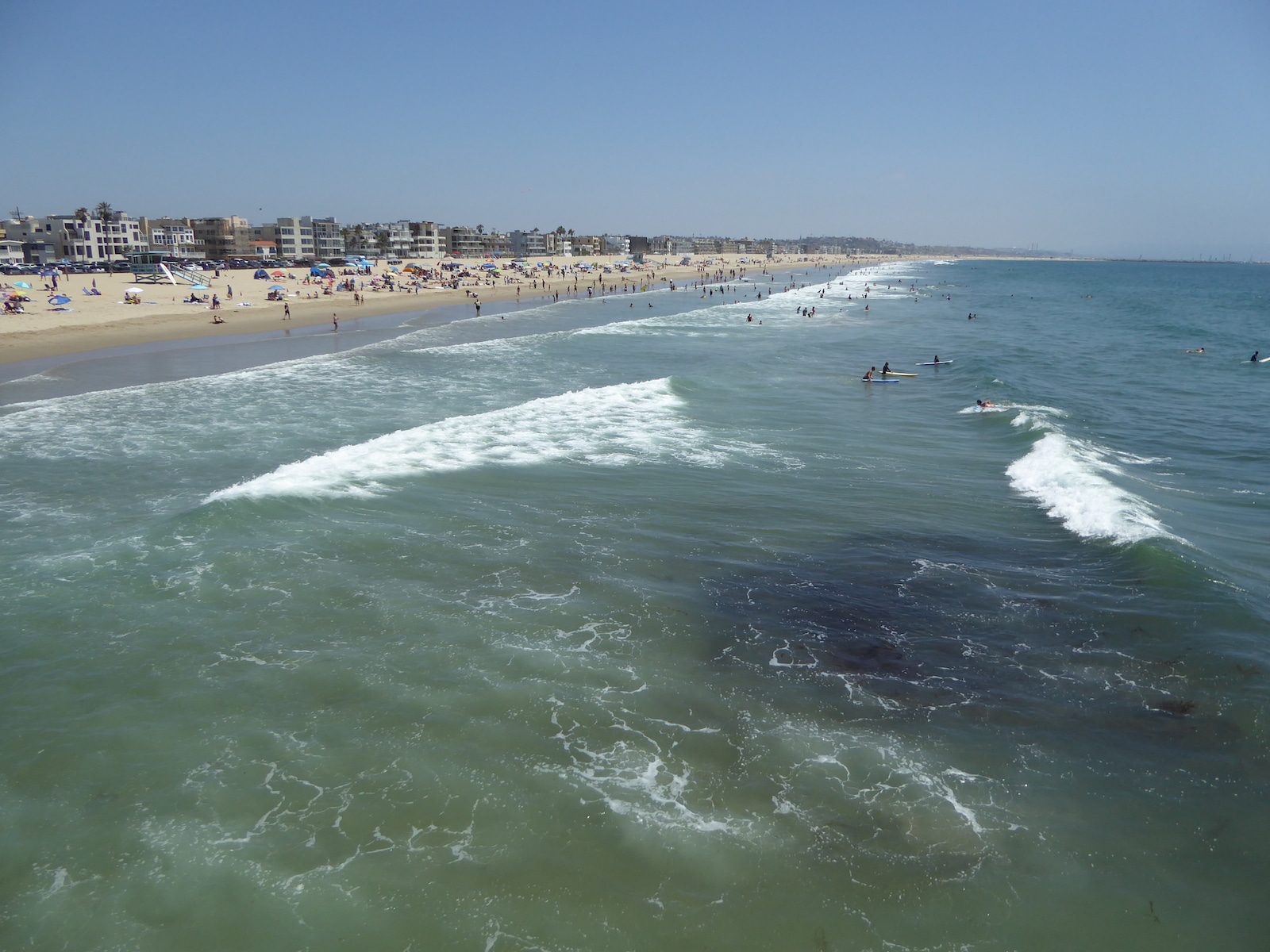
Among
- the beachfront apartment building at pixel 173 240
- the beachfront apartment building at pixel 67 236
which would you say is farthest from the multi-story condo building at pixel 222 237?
the beachfront apartment building at pixel 67 236

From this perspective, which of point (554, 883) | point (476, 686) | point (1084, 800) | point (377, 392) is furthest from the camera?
point (377, 392)

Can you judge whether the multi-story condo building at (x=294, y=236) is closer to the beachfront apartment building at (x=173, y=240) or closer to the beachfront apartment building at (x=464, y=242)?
the beachfront apartment building at (x=173, y=240)

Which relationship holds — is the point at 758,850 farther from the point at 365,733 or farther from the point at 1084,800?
the point at 365,733

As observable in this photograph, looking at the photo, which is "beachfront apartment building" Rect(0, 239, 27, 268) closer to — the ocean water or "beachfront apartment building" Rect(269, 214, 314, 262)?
"beachfront apartment building" Rect(269, 214, 314, 262)

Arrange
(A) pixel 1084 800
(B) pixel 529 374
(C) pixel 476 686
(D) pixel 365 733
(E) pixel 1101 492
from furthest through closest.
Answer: (B) pixel 529 374
(E) pixel 1101 492
(C) pixel 476 686
(D) pixel 365 733
(A) pixel 1084 800

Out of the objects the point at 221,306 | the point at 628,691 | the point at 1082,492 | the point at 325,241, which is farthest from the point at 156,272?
the point at 1082,492

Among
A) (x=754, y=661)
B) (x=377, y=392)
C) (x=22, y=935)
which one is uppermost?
(x=377, y=392)

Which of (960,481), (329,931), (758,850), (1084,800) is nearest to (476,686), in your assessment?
(329,931)

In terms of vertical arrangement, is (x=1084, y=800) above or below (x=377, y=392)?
below
